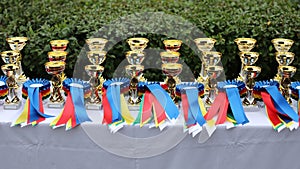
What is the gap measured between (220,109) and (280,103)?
9.9 inches

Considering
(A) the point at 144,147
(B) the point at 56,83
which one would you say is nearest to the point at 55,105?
(B) the point at 56,83

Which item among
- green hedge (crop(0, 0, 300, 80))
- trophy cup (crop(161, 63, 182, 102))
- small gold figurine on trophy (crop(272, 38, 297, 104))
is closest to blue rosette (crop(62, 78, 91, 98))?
trophy cup (crop(161, 63, 182, 102))

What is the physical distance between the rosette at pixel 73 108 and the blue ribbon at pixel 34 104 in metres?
0.08

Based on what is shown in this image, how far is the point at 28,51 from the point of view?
3309 mm

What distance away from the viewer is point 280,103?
224 cm

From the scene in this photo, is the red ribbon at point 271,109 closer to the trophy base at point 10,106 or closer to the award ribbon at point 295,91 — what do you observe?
the award ribbon at point 295,91

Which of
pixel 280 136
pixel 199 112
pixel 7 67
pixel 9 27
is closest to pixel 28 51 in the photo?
pixel 9 27

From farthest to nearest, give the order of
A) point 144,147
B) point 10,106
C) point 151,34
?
point 151,34, point 10,106, point 144,147

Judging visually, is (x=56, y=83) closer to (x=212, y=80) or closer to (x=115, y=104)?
(x=115, y=104)

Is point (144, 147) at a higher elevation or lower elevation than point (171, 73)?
lower

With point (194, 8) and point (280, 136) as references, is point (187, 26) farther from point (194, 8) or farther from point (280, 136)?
point (280, 136)

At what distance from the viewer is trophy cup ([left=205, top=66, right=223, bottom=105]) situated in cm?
235

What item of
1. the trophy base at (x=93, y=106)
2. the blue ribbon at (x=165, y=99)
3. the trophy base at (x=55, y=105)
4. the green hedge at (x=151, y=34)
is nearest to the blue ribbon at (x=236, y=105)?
the blue ribbon at (x=165, y=99)

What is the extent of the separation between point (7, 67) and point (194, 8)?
2174 mm
